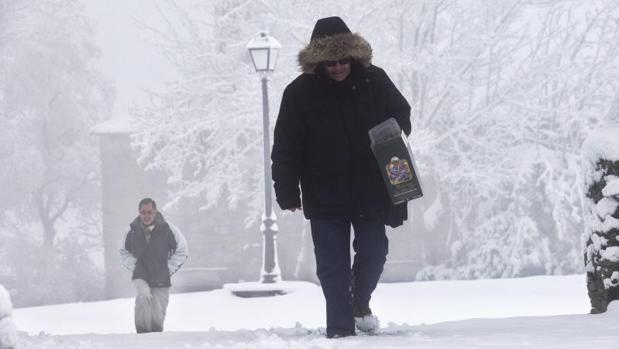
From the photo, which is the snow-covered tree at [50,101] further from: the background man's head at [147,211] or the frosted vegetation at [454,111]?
the background man's head at [147,211]

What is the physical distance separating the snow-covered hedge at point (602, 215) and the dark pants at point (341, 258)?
165 centimetres

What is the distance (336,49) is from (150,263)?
4719 millimetres

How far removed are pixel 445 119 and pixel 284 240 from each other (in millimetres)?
4966

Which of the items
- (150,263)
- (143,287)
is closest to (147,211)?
(150,263)

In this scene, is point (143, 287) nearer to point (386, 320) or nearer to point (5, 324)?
point (386, 320)

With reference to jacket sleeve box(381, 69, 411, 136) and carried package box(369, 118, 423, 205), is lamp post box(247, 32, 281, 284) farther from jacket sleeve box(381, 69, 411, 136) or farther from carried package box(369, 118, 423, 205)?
carried package box(369, 118, 423, 205)

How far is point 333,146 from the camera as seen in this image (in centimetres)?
583

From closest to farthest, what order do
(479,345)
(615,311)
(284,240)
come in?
(479,345), (615,311), (284,240)

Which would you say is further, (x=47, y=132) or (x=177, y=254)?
(x=47, y=132)

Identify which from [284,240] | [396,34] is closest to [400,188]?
[396,34]

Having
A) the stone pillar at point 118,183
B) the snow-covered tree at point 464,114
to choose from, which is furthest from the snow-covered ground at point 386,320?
the stone pillar at point 118,183

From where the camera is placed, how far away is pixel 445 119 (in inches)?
963

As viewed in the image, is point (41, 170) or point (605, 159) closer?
point (605, 159)

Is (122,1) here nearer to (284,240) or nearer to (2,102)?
(2,102)
